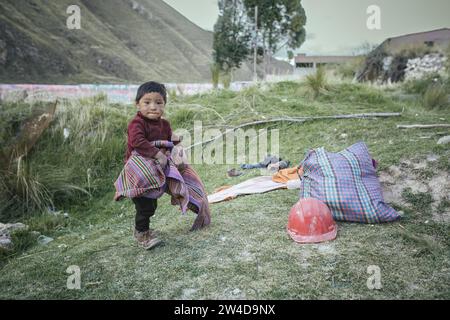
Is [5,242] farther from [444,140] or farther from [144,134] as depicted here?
[444,140]

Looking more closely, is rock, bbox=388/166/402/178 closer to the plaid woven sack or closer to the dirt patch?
the dirt patch

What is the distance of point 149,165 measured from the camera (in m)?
2.60

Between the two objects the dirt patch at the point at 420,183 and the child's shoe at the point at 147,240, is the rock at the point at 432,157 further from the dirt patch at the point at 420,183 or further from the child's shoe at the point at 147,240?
the child's shoe at the point at 147,240

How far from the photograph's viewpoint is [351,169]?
3211 mm

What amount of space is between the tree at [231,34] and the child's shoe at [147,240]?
75.6ft

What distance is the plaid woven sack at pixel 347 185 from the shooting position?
2.94 metres

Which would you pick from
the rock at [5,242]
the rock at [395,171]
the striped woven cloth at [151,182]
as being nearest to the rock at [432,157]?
the rock at [395,171]

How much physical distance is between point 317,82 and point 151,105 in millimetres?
6073

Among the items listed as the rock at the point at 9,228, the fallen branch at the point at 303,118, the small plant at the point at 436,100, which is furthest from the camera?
the small plant at the point at 436,100

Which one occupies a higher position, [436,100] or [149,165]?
[436,100]

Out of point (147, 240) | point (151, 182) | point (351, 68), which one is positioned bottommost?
point (147, 240)

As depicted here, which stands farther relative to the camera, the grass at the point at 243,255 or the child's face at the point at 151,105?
the child's face at the point at 151,105

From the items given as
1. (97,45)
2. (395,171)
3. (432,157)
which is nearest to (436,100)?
(432,157)
